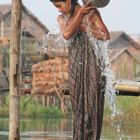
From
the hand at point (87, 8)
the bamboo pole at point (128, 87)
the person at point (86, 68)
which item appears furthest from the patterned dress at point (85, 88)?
the bamboo pole at point (128, 87)

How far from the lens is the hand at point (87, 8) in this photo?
5195mm

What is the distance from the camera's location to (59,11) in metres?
5.39

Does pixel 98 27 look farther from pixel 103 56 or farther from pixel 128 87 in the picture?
pixel 128 87

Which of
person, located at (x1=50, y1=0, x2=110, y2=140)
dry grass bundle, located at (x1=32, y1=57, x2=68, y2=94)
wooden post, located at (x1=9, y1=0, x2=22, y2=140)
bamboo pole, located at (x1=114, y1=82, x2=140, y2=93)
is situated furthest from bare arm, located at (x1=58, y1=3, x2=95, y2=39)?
dry grass bundle, located at (x1=32, y1=57, x2=68, y2=94)

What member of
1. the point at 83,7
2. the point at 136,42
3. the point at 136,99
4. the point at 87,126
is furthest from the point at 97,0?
the point at 136,42

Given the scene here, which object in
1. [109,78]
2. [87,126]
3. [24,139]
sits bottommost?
[24,139]

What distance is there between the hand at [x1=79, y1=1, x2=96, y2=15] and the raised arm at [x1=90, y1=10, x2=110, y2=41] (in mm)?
47

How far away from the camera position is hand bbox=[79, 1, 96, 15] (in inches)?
205

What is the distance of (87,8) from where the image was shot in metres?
5.21

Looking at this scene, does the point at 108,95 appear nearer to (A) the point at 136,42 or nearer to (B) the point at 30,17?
(B) the point at 30,17

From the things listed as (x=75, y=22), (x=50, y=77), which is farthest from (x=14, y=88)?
(x=50, y=77)

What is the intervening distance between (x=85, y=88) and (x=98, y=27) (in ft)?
1.55

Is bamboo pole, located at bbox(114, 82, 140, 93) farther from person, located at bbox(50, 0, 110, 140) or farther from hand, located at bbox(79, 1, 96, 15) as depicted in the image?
hand, located at bbox(79, 1, 96, 15)

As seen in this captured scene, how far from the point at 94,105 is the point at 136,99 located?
Answer: 16.5 m
